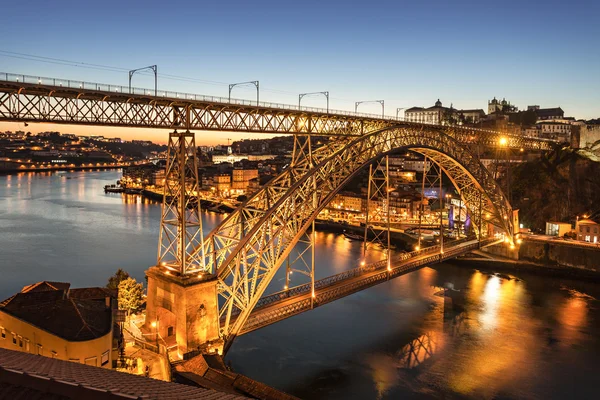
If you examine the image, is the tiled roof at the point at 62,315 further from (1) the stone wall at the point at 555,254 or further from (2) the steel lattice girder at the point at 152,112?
(1) the stone wall at the point at 555,254

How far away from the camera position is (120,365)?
970cm

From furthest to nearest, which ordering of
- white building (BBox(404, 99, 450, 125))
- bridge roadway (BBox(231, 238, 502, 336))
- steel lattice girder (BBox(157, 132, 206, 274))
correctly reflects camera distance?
white building (BBox(404, 99, 450, 125))
bridge roadway (BBox(231, 238, 502, 336))
steel lattice girder (BBox(157, 132, 206, 274))

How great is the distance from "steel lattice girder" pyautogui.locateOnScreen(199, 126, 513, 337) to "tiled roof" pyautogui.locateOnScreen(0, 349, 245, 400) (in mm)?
5555

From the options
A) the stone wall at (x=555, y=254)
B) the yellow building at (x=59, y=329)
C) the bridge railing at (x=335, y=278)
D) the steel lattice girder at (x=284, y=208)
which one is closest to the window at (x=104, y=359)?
the yellow building at (x=59, y=329)

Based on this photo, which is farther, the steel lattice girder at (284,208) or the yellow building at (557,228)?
the yellow building at (557,228)

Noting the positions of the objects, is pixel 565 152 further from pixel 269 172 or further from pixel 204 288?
pixel 269 172

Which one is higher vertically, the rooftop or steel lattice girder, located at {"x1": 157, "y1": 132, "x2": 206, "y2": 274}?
steel lattice girder, located at {"x1": 157, "y1": 132, "x2": 206, "y2": 274}

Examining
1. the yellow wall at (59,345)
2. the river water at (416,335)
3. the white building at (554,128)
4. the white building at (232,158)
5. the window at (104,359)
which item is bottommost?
the river water at (416,335)

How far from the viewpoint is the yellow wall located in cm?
885

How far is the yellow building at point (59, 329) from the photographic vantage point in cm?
890

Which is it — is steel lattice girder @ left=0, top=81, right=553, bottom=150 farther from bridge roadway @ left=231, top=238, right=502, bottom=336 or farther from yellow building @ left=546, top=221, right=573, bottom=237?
yellow building @ left=546, top=221, right=573, bottom=237

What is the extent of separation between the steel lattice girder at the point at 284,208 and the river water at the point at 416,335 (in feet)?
8.01

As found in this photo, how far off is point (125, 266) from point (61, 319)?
16.3 meters

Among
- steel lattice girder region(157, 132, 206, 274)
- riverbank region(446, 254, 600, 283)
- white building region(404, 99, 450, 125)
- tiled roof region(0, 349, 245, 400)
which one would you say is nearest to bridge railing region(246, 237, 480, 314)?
steel lattice girder region(157, 132, 206, 274)
